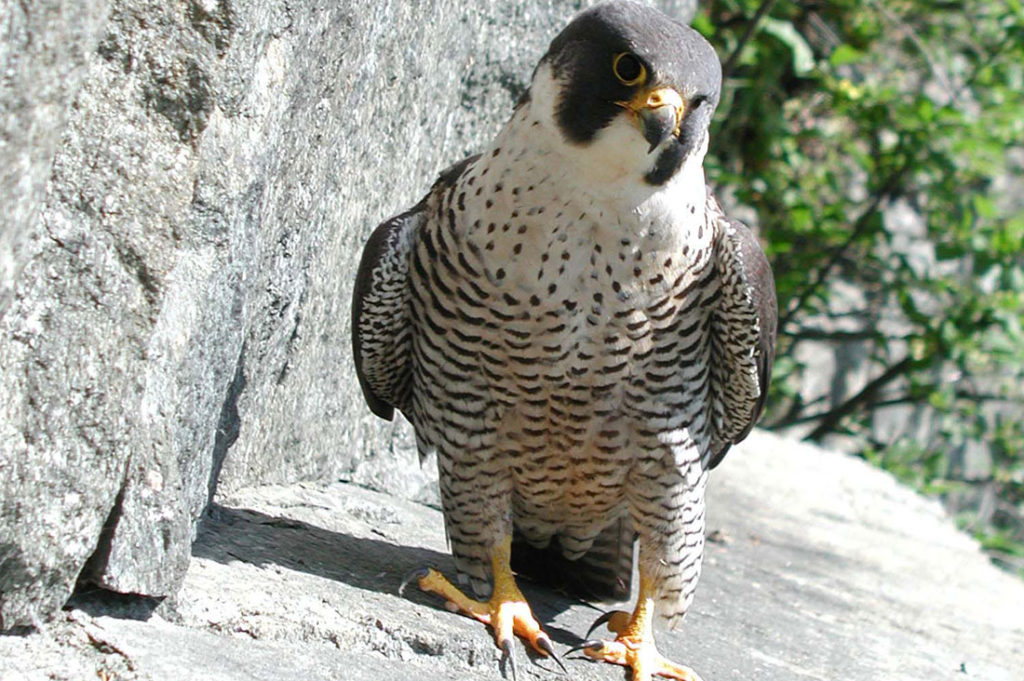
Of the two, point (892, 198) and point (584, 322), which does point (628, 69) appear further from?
point (892, 198)

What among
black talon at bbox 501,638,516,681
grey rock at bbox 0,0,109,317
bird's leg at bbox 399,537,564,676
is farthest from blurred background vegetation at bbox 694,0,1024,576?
grey rock at bbox 0,0,109,317

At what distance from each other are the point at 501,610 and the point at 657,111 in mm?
1373

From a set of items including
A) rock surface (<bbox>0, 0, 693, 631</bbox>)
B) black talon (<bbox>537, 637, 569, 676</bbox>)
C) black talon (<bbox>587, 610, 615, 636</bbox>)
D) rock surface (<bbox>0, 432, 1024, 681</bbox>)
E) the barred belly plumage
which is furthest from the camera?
black talon (<bbox>587, 610, 615, 636</bbox>)

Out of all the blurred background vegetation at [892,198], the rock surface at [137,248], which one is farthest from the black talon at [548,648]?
the blurred background vegetation at [892,198]

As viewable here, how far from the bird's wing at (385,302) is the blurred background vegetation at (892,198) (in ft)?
13.2

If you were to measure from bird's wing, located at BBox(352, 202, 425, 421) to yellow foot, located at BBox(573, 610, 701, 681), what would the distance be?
3.19ft

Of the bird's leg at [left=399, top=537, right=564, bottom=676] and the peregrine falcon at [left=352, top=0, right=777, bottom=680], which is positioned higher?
the peregrine falcon at [left=352, top=0, right=777, bottom=680]

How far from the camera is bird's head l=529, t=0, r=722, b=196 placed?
322 centimetres

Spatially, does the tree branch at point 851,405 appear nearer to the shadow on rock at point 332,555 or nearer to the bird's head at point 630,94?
the shadow on rock at point 332,555

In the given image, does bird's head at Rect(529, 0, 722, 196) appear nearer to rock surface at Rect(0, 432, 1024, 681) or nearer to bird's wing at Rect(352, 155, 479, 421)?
bird's wing at Rect(352, 155, 479, 421)

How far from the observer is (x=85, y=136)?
2.71 m

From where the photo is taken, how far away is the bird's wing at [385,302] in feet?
12.2

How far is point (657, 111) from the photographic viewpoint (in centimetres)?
320

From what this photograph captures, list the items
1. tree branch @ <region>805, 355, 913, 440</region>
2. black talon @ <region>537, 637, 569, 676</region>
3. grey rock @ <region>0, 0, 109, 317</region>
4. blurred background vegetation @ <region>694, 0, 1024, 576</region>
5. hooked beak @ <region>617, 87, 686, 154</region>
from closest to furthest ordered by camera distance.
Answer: grey rock @ <region>0, 0, 109, 317</region>
hooked beak @ <region>617, 87, 686, 154</region>
black talon @ <region>537, 637, 569, 676</region>
blurred background vegetation @ <region>694, 0, 1024, 576</region>
tree branch @ <region>805, 355, 913, 440</region>
